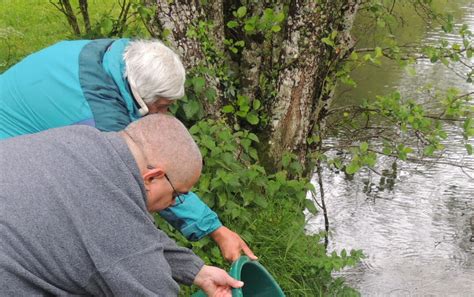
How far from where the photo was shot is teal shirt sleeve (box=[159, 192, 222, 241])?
275 cm

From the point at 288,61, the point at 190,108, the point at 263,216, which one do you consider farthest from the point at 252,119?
the point at 263,216

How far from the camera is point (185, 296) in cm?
356

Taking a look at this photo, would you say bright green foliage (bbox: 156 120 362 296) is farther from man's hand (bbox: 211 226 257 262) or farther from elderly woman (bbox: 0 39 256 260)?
elderly woman (bbox: 0 39 256 260)

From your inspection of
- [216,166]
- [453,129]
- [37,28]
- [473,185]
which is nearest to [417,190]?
[473,185]

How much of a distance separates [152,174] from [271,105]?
2883 mm

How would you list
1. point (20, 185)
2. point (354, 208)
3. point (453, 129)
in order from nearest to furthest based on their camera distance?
1. point (20, 185)
2. point (354, 208)
3. point (453, 129)

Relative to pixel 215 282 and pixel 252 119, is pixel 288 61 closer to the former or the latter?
pixel 252 119

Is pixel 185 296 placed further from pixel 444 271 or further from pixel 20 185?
pixel 444 271

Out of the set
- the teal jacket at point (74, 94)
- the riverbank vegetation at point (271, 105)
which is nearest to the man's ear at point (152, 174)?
the teal jacket at point (74, 94)

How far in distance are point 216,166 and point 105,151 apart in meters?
2.07

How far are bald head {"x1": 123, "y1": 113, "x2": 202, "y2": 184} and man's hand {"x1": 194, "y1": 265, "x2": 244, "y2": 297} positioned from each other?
0.48 metres

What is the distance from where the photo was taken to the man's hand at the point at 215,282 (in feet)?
7.65

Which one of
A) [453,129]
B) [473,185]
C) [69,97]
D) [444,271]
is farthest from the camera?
[453,129]

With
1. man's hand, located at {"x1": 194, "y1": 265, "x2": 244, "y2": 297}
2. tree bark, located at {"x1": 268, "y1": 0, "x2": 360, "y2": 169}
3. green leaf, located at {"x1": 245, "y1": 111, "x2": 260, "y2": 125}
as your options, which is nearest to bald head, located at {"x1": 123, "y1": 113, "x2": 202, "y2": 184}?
man's hand, located at {"x1": 194, "y1": 265, "x2": 244, "y2": 297}
